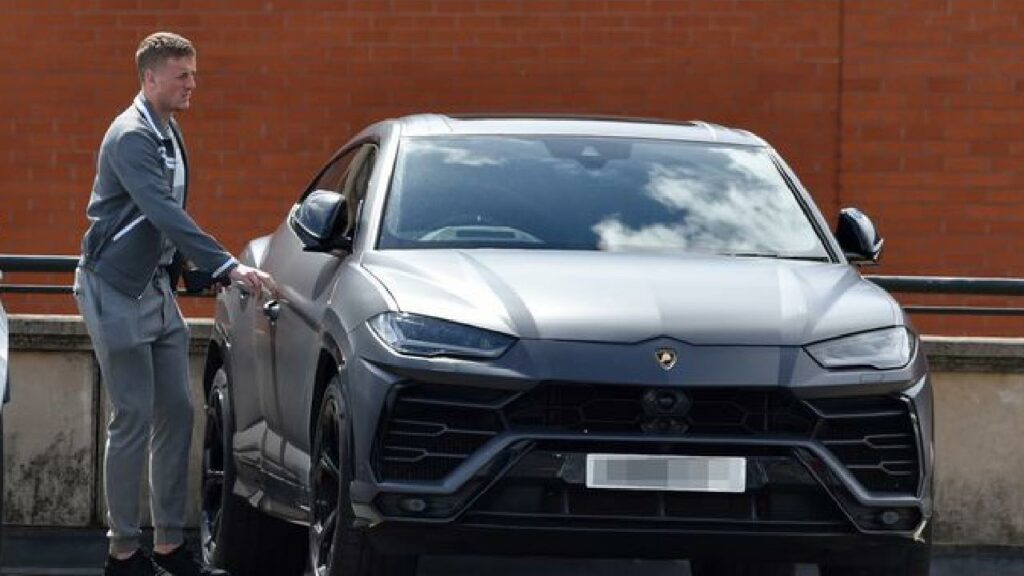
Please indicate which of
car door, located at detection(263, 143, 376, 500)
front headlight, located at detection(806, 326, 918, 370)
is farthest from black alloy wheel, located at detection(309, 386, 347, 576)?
front headlight, located at detection(806, 326, 918, 370)

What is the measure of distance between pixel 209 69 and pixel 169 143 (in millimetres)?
5229

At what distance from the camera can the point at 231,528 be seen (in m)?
9.17

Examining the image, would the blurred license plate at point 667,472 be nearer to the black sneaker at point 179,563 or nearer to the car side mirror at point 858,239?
the car side mirror at point 858,239

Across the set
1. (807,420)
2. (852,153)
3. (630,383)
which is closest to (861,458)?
(807,420)

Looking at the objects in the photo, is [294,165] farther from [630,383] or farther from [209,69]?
[630,383]

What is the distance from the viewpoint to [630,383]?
6863 millimetres

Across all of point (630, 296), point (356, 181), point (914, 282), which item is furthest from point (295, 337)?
point (914, 282)

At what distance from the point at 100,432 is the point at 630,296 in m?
3.90

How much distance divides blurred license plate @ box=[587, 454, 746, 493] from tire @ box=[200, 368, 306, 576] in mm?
2585

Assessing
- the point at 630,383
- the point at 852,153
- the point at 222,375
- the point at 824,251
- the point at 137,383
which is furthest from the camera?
the point at 852,153

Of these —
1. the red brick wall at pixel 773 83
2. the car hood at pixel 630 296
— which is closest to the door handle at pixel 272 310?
the car hood at pixel 630 296

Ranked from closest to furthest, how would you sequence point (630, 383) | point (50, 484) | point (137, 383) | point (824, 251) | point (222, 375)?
point (630, 383)
point (824, 251)
point (137, 383)
point (222, 375)
point (50, 484)

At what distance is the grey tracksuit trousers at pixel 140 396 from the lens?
872cm

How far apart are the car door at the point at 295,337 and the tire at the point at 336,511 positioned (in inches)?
11.4
